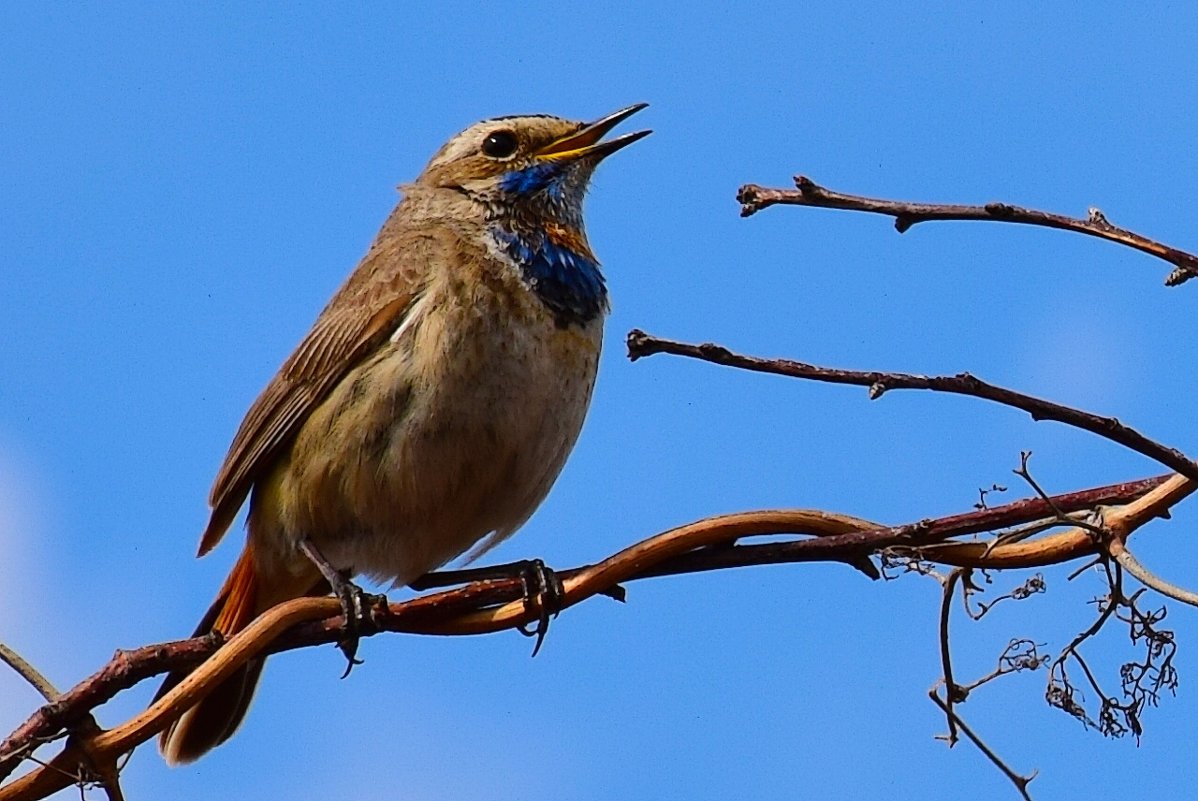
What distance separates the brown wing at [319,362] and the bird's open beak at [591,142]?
75 cm

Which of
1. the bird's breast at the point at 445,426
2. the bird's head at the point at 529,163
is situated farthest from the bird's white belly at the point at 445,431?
the bird's head at the point at 529,163

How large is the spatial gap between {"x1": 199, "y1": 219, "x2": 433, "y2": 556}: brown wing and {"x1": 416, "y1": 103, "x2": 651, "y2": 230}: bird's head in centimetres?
49

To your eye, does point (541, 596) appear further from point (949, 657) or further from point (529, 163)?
point (529, 163)

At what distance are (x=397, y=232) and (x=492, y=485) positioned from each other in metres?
1.27

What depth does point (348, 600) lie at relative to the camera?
3596mm

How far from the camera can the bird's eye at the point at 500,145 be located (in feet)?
19.9

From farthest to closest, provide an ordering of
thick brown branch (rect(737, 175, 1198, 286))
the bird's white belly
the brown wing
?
the brown wing
the bird's white belly
thick brown branch (rect(737, 175, 1198, 286))

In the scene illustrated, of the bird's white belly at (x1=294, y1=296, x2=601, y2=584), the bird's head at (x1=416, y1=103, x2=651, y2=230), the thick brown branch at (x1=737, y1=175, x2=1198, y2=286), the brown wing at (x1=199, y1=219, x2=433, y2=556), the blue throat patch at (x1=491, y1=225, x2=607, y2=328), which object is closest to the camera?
the thick brown branch at (x1=737, y1=175, x2=1198, y2=286)

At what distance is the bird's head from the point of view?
579cm

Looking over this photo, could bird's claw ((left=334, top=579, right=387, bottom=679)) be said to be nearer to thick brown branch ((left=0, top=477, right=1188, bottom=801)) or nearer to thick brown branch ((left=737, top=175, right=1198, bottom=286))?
thick brown branch ((left=0, top=477, right=1188, bottom=801))

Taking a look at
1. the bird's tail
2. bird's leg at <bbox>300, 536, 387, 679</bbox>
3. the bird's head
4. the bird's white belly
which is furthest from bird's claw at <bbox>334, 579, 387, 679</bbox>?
the bird's head

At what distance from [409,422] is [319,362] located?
1.67 ft

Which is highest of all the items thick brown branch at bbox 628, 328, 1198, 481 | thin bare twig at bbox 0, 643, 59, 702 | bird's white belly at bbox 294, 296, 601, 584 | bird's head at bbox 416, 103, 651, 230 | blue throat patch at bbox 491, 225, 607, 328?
bird's head at bbox 416, 103, 651, 230

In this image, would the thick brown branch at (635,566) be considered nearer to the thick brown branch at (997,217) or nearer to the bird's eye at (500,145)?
the thick brown branch at (997,217)
